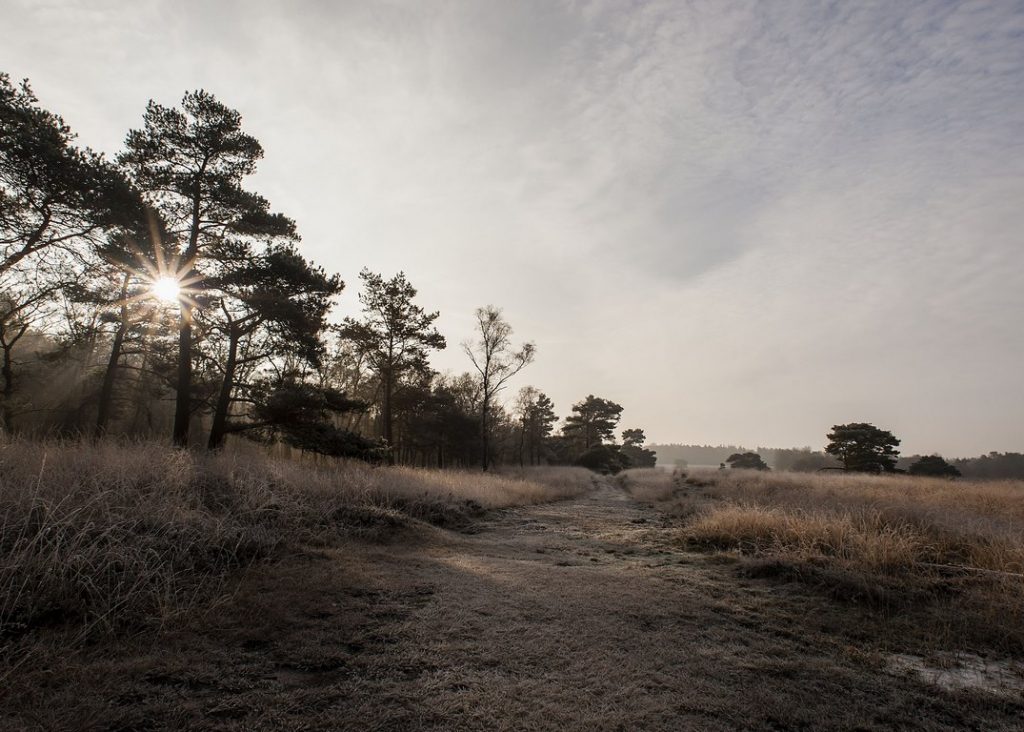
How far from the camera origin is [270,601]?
432 centimetres

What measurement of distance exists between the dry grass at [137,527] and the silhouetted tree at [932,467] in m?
39.1

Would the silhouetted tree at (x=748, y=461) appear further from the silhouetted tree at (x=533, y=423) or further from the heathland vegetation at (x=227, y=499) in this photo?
the heathland vegetation at (x=227, y=499)

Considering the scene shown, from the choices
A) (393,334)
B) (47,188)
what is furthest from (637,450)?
(47,188)

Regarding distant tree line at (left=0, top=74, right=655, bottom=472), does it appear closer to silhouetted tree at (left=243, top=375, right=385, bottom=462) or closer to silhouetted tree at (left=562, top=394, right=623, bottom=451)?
silhouetted tree at (left=243, top=375, right=385, bottom=462)

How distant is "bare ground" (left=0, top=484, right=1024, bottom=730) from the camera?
103 inches

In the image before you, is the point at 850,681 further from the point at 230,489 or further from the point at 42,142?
the point at 42,142

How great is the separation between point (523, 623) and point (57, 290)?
60.2ft

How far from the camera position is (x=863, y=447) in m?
38.4

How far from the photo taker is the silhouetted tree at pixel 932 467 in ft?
103

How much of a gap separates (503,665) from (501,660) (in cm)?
8

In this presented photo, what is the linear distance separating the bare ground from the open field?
0.05ft

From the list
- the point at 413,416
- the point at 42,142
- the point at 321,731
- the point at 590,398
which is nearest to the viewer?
the point at 321,731

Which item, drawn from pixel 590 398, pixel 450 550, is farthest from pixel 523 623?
pixel 590 398

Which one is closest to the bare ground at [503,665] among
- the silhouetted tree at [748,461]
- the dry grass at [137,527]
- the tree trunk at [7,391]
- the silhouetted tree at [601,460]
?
the dry grass at [137,527]
